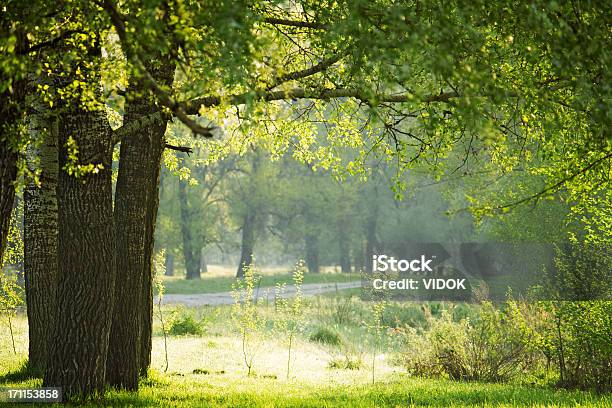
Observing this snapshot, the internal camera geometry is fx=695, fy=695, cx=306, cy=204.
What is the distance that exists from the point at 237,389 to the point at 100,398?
107 inches

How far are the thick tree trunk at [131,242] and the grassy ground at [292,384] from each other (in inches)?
21.3

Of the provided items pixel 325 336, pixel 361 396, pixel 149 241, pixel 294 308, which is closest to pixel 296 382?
pixel 294 308

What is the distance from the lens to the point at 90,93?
22.0 ft

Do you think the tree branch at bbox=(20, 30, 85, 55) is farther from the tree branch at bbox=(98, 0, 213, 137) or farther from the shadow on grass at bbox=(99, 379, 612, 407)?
the shadow on grass at bbox=(99, 379, 612, 407)

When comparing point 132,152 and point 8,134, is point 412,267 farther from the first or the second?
point 8,134

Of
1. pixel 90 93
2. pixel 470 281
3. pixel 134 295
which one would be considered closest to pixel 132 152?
pixel 134 295

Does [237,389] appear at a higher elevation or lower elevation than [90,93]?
lower

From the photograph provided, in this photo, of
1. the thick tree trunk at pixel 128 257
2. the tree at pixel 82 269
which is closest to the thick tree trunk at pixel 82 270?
the tree at pixel 82 269

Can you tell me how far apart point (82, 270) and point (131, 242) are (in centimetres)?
147

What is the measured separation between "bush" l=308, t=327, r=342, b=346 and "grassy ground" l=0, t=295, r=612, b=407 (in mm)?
992

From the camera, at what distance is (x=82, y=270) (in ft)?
26.1

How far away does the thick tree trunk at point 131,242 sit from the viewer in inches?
369
